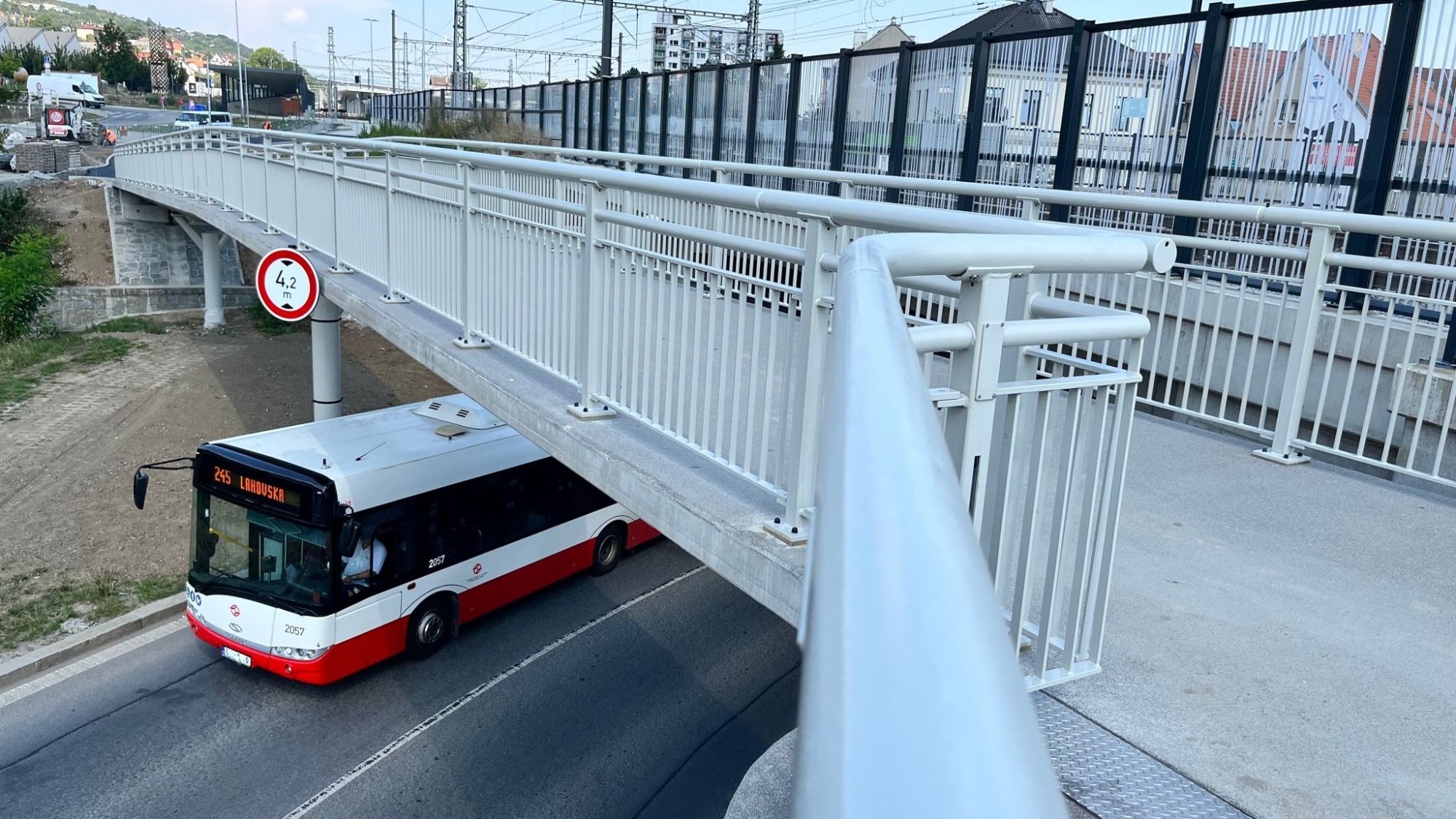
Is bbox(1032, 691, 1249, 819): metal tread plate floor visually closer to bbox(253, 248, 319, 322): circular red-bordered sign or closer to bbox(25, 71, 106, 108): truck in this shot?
bbox(253, 248, 319, 322): circular red-bordered sign

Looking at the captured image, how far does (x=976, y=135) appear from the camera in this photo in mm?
12484

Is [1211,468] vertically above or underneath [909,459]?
underneath

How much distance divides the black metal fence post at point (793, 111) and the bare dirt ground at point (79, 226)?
2601 cm

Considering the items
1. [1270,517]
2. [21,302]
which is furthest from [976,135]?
[21,302]

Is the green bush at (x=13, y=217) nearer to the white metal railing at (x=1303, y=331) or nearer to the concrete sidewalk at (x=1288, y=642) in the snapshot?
the white metal railing at (x=1303, y=331)

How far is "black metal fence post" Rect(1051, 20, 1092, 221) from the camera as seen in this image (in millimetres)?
10812

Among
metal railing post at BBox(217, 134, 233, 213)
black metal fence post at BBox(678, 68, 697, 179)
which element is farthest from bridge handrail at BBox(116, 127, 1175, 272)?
black metal fence post at BBox(678, 68, 697, 179)

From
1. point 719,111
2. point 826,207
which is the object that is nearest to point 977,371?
point 826,207

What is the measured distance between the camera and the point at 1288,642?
3680 mm

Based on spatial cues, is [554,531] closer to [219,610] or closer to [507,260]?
[219,610]

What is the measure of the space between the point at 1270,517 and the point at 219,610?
982cm

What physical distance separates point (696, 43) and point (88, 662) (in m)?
68.1

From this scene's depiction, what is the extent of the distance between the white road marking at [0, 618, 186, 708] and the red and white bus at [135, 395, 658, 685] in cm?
151

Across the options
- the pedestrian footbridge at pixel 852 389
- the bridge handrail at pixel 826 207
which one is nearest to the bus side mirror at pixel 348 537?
the pedestrian footbridge at pixel 852 389
